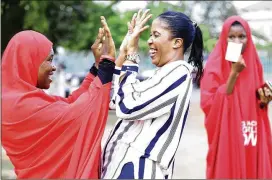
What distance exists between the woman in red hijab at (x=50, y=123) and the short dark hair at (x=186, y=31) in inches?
11.6

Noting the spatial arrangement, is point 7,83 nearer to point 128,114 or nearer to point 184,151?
point 128,114

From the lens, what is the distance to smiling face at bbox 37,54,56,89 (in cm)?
262

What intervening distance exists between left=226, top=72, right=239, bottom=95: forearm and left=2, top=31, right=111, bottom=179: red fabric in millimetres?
1583

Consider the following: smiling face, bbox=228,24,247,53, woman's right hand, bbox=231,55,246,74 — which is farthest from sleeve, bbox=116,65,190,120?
smiling face, bbox=228,24,247,53

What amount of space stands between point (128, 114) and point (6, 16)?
30.6 ft

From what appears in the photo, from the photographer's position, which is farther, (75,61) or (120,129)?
(75,61)

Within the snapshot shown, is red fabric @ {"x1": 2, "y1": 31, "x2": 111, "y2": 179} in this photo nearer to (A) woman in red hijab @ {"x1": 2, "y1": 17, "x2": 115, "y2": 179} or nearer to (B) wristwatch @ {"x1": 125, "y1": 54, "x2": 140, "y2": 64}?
(A) woman in red hijab @ {"x1": 2, "y1": 17, "x2": 115, "y2": 179}

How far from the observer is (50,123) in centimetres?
244

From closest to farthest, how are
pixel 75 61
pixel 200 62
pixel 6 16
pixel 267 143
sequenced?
1. pixel 200 62
2. pixel 267 143
3. pixel 6 16
4. pixel 75 61

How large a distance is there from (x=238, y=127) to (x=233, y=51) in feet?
1.91

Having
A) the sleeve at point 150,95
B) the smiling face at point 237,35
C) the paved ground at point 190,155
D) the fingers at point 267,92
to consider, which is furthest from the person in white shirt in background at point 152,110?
the paved ground at point 190,155

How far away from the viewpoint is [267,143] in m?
3.95

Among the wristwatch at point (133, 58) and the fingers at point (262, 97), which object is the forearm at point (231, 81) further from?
the wristwatch at point (133, 58)

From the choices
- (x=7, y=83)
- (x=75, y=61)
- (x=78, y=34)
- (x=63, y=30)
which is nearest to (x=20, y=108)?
(x=7, y=83)
